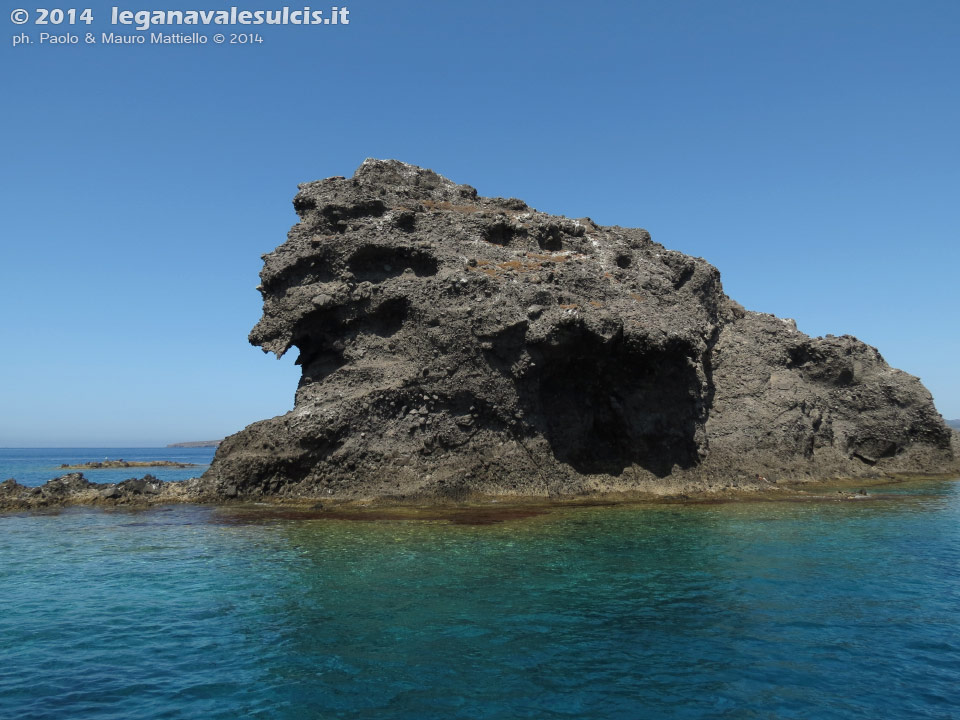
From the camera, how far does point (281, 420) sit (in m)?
31.4

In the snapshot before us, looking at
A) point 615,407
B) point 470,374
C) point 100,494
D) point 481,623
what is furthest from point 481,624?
point 100,494

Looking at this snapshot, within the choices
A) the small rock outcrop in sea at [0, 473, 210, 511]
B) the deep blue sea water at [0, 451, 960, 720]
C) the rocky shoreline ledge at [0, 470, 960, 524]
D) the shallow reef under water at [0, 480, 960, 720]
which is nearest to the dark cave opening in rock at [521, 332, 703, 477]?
the rocky shoreline ledge at [0, 470, 960, 524]

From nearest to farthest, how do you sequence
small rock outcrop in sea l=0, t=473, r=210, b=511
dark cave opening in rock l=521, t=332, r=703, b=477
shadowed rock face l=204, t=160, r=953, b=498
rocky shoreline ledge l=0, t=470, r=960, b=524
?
1. rocky shoreline ledge l=0, t=470, r=960, b=524
2. small rock outcrop in sea l=0, t=473, r=210, b=511
3. shadowed rock face l=204, t=160, r=953, b=498
4. dark cave opening in rock l=521, t=332, r=703, b=477

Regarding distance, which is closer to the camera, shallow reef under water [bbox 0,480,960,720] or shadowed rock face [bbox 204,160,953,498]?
shallow reef under water [bbox 0,480,960,720]

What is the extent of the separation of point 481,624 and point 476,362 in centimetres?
2012

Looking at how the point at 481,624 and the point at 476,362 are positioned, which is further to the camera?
the point at 476,362

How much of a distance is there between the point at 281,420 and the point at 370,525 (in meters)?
10.2

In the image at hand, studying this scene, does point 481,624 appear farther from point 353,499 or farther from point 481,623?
point 353,499

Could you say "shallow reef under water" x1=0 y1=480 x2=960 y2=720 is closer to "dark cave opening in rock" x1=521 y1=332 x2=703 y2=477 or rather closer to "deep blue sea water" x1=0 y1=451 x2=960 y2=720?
"deep blue sea water" x1=0 y1=451 x2=960 y2=720

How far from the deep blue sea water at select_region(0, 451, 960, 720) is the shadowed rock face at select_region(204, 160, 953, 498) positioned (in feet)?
28.6

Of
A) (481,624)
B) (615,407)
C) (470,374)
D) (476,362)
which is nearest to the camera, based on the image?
(481,624)

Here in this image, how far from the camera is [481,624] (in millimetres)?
12250

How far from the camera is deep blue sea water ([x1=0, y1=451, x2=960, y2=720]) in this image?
9.06 meters

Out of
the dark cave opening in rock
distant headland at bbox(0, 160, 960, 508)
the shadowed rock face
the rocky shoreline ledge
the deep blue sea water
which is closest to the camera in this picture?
the deep blue sea water
